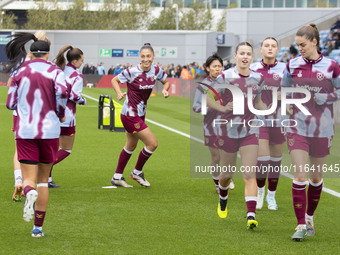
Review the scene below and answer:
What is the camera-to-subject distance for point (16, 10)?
95.3 metres

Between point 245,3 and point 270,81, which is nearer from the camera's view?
point 270,81

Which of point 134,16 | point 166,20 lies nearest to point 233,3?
point 166,20

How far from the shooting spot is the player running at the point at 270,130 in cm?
905

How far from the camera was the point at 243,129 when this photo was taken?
26.8ft

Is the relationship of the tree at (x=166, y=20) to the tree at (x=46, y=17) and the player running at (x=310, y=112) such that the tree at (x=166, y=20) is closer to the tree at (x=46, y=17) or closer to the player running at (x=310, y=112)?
the tree at (x=46, y=17)

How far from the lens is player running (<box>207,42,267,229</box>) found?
26.7 ft

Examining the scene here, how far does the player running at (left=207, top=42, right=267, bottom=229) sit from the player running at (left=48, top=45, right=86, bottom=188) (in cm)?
230

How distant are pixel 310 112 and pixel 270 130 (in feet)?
5.37

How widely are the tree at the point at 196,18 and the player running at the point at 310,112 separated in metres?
79.5

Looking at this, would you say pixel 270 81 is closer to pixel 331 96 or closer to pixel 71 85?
pixel 331 96

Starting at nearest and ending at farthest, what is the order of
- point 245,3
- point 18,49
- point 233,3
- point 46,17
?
point 18,49 < point 46,17 < point 233,3 < point 245,3

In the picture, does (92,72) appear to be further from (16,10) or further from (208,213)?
(208,213)

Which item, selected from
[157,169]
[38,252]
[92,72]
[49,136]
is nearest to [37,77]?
[49,136]

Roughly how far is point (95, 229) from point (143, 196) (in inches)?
89.9
